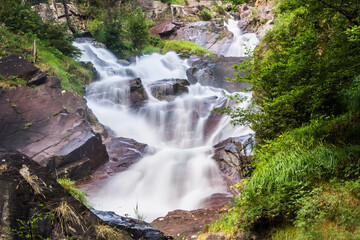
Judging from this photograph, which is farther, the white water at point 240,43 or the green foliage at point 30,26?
the white water at point 240,43

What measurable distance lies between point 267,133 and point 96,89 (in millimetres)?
12621

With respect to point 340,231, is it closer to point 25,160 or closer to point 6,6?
point 25,160

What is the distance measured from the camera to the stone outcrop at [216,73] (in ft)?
66.7

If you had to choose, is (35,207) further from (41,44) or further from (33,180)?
(41,44)

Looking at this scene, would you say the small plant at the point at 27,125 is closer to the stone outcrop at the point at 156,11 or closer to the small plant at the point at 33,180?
Answer: the small plant at the point at 33,180

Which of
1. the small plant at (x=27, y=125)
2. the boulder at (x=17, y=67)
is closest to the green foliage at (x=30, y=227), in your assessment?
the small plant at (x=27, y=125)

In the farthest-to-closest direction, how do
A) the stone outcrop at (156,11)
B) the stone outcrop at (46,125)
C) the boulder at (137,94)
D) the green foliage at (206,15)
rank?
the green foliage at (206,15)
the stone outcrop at (156,11)
the boulder at (137,94)
the stone outcrop at (46,125)

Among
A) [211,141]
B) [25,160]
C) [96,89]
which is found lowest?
[211,141]

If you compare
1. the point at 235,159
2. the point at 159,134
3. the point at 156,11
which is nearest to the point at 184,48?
the point at 156,11

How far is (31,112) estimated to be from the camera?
1038 centimetres

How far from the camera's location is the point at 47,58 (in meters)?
14.0

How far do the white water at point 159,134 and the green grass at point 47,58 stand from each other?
163cm

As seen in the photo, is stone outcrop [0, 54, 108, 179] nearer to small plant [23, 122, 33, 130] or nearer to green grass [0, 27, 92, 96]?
small plant [23, 122, 33, 130]

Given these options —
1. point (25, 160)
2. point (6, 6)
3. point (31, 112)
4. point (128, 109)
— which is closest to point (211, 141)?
point (128, 109)
